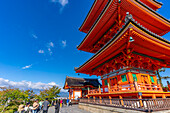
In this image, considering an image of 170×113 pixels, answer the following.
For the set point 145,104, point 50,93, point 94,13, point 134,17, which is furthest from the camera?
point 50,93

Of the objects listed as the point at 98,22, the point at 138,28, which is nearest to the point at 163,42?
the point at 138,28

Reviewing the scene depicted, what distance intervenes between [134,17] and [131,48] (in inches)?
181

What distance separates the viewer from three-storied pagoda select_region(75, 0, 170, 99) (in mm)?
6765

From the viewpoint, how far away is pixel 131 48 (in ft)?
26.0

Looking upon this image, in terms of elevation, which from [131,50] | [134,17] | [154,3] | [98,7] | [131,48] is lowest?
[131,50]

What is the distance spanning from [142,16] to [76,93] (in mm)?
21410

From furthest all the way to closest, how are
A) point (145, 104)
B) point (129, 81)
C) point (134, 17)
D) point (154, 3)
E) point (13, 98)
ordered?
point (13, 98) < point (154, 3) < point (134, 17) < point (129, 81) < point (145, 104)

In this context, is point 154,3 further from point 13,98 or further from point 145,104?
point 13,98

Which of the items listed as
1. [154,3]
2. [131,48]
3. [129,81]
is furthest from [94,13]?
[129,81]

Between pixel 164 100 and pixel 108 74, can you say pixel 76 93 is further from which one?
pixel 164 100

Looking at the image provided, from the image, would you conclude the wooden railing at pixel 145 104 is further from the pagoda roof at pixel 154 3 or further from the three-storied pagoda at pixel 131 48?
the pagoda roof at pixel 154 3

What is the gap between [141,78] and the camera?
9492mm

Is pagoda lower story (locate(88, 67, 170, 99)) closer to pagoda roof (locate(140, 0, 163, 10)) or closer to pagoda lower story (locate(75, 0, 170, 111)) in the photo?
pagoda lower story (locate(75, 0, 170, 111))

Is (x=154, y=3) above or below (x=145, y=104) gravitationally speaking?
above
